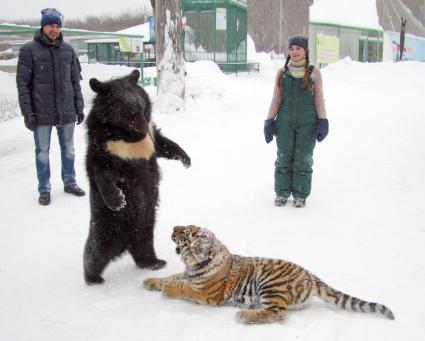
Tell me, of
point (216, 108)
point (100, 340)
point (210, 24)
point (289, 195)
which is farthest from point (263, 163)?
point (210, 24)

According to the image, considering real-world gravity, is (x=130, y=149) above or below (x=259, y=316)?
above

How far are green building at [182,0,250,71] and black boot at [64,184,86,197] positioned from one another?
14.9m

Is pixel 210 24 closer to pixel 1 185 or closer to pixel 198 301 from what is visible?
pixel 1 185

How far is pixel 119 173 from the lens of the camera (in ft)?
11.6

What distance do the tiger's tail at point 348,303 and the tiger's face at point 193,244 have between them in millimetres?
888

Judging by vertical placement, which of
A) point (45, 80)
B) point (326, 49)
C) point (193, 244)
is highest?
point (326, 49)

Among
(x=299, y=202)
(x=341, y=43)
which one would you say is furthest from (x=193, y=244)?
(x=341, y=43)

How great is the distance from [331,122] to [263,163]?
4.24m

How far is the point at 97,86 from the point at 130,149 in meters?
0.58

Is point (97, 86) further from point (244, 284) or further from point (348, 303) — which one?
point (348, 303)

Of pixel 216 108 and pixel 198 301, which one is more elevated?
pixel 216 108

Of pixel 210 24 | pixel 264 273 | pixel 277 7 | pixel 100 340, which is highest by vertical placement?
pixel 277 7

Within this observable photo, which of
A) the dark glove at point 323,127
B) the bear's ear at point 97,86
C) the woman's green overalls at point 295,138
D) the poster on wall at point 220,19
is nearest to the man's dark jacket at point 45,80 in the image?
the bear's ear at point 97,86

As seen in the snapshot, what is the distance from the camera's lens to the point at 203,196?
20.0ft
